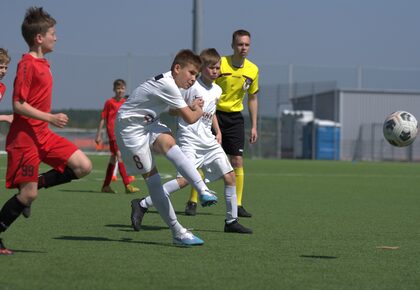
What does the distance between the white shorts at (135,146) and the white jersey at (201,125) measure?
1.79m

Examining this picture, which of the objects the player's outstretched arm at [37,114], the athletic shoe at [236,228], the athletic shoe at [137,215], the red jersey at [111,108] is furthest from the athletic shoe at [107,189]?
the player's outstretched arm at [37,114]

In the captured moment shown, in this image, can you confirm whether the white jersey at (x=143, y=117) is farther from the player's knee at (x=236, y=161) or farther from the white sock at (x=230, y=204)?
the player's knee at (x=236, y=161)

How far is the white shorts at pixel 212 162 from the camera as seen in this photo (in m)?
8.91

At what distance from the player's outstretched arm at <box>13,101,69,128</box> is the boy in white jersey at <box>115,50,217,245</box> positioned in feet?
3.73

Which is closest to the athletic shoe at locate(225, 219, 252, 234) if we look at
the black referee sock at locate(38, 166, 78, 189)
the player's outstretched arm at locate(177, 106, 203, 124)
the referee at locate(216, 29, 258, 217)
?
the player's outstretched arm at locate(177, 106, 203, 124)

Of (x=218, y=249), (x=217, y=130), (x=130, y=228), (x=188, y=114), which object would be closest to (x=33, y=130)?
(x=188, y=114)

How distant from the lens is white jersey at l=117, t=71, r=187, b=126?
729 cm

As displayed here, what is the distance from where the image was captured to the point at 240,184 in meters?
10.8

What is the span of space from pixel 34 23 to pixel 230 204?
114 inches

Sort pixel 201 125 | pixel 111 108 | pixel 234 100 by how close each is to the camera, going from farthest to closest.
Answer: pixel 111 108
pixel 234 100
pixel 201 125

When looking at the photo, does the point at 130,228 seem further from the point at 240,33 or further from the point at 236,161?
the point at 240,33

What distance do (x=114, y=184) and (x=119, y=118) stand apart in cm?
907

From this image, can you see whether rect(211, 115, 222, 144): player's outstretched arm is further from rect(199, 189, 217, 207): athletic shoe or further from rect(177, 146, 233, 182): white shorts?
Answer: rect(199, 189, 217, 207): athletic shoe

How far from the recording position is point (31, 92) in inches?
256
